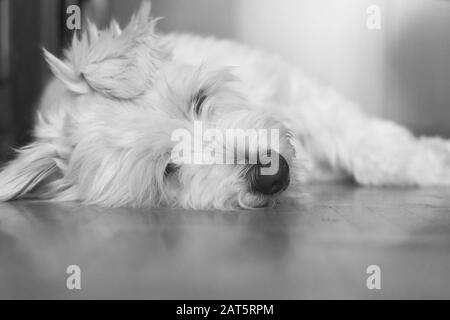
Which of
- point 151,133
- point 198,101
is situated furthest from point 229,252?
point 198,101

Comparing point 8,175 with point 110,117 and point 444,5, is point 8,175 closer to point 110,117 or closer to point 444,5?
point 110,117

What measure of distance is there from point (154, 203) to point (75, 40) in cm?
58

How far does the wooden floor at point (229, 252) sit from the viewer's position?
0.94 metres

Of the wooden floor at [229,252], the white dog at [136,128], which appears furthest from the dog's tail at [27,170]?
the wooden floor at [229,252]

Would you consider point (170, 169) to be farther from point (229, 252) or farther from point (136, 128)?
point (229, 252)

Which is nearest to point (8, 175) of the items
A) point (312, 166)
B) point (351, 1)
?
point (312, 166)

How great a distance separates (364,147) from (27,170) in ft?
3.99

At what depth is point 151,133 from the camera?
1682 mm

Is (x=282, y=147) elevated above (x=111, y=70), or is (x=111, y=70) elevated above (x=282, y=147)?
(x=111, y=70)

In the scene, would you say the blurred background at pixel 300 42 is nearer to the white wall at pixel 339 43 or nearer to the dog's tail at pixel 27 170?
the white wall at pixel 339 43
